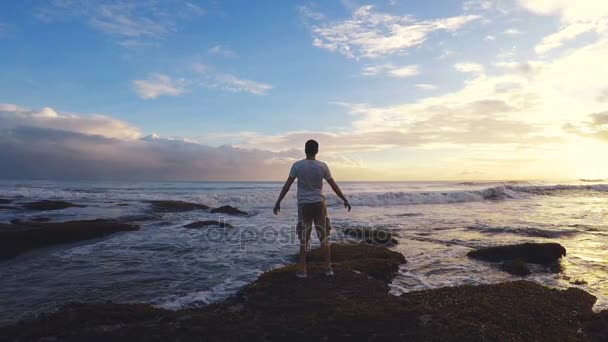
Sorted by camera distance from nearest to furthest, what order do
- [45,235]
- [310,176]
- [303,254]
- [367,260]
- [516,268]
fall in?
[310,176]
[303,254]
[516,268]
[367,260]
[45,235]

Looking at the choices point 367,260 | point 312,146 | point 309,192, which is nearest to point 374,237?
point 367,260

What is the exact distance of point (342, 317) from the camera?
17.6 ft

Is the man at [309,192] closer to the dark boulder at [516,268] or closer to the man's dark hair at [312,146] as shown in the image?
the man's dark hair at [312,146]

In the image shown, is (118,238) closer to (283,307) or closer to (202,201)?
(283,307)

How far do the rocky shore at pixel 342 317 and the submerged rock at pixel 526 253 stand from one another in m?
3.97

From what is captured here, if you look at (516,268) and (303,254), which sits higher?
(303,254)

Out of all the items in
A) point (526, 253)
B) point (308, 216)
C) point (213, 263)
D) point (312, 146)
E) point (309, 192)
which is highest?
point (312, 146)

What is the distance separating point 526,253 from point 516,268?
1.89m

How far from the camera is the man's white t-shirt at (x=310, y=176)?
7.18 m

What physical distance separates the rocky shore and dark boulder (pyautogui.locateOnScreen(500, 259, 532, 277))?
2.35 meters

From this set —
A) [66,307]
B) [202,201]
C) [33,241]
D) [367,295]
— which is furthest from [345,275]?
[202,201]

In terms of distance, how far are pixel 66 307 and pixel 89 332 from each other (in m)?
1.56

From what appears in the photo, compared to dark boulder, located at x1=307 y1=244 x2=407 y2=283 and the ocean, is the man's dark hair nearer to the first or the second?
dark boulder, located at x1=307 y1=244 x2=407 y2=283

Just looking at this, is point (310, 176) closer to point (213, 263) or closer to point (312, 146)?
point (312, 146)
